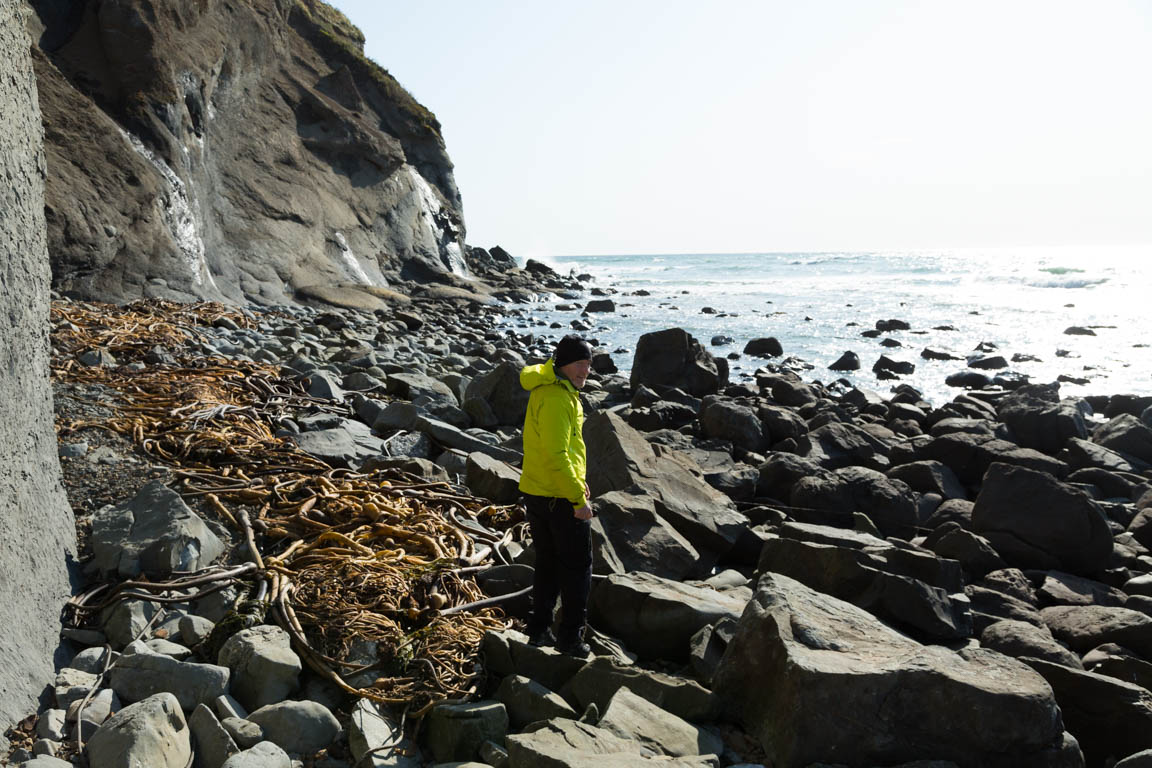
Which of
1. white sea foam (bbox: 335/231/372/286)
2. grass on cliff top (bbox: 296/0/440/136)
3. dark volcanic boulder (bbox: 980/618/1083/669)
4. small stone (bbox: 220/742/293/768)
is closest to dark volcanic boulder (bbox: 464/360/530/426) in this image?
dark volcanic boulder (bbox: 980/618/1083/669)

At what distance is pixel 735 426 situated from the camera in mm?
11641

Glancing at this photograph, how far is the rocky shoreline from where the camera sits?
138 inches

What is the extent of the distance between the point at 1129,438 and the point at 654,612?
→ 10.8 m

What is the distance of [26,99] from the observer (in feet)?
13.9

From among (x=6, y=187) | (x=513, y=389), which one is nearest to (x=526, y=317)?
(x=513, y=389)

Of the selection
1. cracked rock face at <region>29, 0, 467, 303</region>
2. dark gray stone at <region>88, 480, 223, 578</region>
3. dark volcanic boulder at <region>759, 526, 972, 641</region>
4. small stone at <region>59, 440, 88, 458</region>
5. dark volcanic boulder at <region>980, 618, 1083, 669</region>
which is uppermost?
cracked rock face at <region>29, 0, 467, 303</region>

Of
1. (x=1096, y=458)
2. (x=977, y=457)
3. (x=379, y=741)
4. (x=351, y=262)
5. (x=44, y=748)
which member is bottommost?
(x=1096, y=458)

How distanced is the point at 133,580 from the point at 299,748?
5.13 feet

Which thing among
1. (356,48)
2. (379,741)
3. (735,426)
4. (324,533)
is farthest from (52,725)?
(356,48)

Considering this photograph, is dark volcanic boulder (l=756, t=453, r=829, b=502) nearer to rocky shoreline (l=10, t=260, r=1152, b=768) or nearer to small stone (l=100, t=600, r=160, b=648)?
rocky shoreline (l=10, t=260, r=1152, b=768)

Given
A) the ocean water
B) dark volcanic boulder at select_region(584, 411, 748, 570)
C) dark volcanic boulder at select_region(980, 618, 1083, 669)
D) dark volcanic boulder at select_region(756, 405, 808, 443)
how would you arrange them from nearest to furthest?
dark volcanic boulder at select_region(980, 618, 1083, 669) < dark volcanic boulder at select_region(584, 411, 748, 570) < dark volcanic boulder at select_region(756, 405, 808, 443) < the ocean water

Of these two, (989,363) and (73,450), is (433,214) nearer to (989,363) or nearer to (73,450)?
(989,363)

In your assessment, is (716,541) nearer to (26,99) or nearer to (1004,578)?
(1004,578)

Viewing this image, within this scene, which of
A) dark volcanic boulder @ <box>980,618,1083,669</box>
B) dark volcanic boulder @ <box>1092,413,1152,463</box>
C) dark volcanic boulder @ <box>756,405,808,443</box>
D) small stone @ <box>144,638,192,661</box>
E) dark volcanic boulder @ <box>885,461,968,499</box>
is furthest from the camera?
dark volcanic boulder @ <box>1092,413,1152,463</box>
